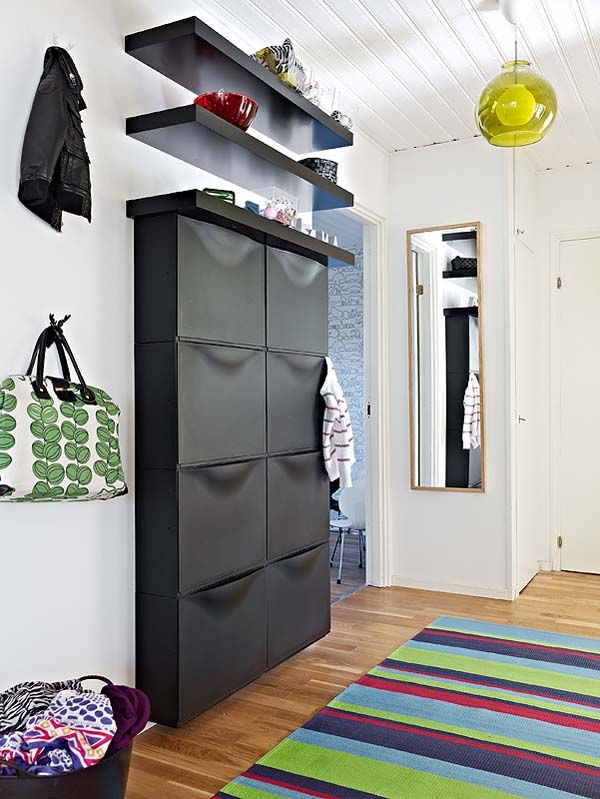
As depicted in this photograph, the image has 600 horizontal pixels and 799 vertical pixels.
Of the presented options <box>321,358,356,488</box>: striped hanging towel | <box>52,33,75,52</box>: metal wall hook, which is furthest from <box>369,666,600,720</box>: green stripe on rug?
<box>52,33,75,52</box>: metal wall hook

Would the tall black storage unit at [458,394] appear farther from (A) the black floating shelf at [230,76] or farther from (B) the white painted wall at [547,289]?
(A) the black floating shelf at [230,76]

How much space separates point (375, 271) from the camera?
460cm

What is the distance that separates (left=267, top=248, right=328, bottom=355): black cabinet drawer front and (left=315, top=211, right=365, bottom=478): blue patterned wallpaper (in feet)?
11.7

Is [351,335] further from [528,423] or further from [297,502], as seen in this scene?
[297,502]

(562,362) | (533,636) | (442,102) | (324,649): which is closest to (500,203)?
(442,102)

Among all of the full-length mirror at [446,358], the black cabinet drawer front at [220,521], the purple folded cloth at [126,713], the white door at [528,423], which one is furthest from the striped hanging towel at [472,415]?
the purple folded cloth at [126,713]

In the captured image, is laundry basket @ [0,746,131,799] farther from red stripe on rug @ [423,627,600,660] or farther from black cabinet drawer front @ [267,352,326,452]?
red stripe on rug @ [423,627,600,660]

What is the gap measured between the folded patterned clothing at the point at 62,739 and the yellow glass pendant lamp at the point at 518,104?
7.13 ft

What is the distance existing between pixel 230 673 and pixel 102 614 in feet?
1.91

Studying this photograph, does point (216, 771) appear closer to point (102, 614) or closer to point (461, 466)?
point (102, 614)

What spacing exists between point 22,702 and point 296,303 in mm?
1873

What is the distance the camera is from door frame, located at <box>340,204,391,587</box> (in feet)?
15.0

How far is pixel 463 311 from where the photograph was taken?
4430mm

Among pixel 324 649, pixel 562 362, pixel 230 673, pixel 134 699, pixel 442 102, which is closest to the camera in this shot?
pixel 134 699
